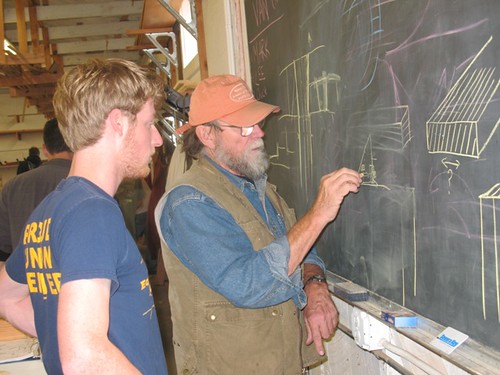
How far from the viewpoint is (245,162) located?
1.86 meters

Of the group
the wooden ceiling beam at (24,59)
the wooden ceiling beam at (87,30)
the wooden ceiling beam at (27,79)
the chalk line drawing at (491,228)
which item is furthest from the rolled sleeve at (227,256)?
the wooden ceiling beam at (27,79)

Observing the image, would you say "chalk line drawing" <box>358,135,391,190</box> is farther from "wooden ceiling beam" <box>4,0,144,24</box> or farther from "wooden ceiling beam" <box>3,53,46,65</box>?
"wooden ceiling beam" <box>3,53,46,65</box>

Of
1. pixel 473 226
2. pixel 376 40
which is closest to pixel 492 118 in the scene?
pixel 473 226

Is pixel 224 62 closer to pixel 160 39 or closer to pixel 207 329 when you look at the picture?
pixel 207 329

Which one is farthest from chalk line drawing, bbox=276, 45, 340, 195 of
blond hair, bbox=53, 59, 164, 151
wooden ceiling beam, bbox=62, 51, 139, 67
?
wooden ceiling beam, bbox=62, 51, 139, 67

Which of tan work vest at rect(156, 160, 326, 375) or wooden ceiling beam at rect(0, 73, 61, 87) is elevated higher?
wooden ceiling beam at rect(0, 73, 61, 87)

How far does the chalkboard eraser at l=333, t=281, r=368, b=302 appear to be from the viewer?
5.53ft

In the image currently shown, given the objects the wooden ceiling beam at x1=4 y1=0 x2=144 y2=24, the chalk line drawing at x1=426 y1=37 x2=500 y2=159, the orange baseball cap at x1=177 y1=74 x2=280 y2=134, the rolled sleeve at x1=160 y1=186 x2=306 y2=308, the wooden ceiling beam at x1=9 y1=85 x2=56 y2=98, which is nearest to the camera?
the chalk line drawing at x1=426 y1=37 x2=500 y2=159

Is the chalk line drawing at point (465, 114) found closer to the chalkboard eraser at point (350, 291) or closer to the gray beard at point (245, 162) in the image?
the chalkboard eraser at point (350, 291)

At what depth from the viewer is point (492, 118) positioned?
3.52 feet

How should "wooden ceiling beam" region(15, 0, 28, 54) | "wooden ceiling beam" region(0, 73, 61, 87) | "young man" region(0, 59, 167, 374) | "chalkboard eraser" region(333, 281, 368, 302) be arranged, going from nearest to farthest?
1. "young man" region(0, 59, 167, 374)
2. "chalkboard eraser" region(333, 281, 368, 302)
3. "wooden ceiling beam" region(15, 0, 28, 54)
4. "wooden ceiling beam" region(0, 73, 61, 87)

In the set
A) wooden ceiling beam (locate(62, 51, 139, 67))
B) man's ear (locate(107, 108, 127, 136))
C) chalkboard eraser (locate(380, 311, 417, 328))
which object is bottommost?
chalkboard eraser (locate(380, 311, 417, 328))

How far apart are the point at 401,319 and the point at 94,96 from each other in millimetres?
982

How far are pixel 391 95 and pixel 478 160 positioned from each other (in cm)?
39
